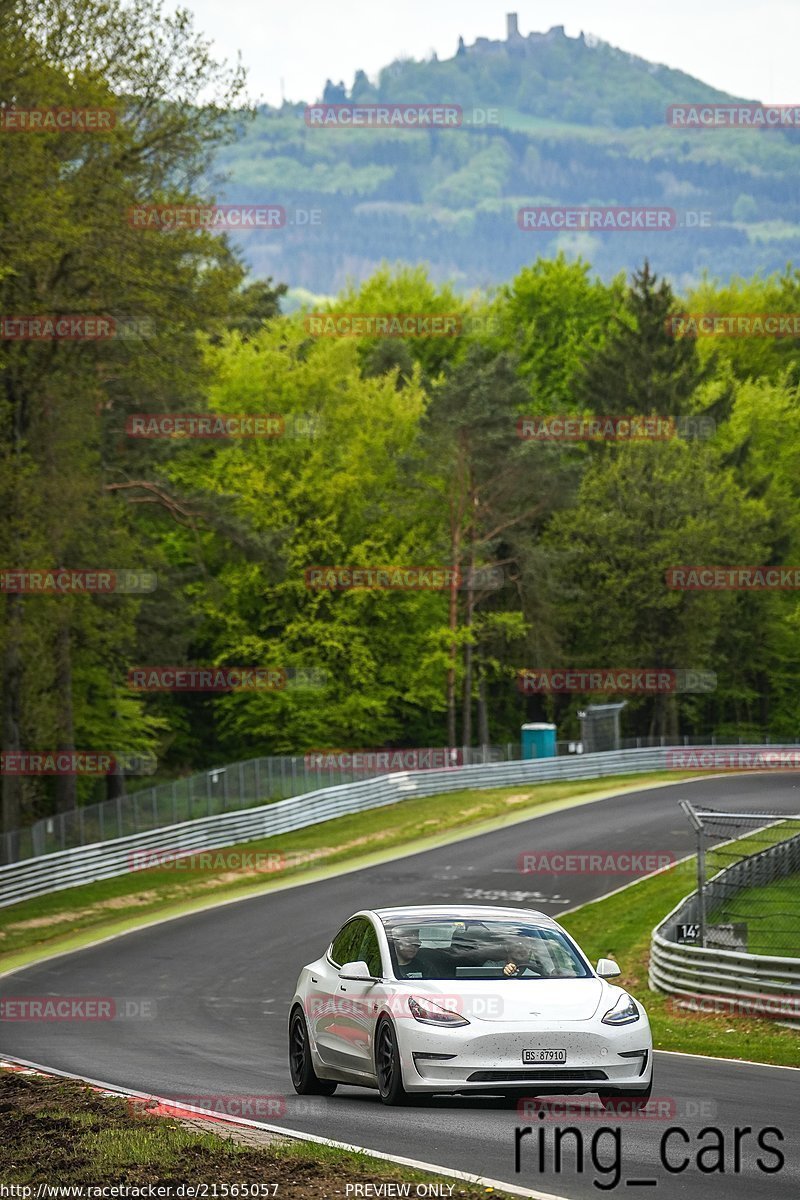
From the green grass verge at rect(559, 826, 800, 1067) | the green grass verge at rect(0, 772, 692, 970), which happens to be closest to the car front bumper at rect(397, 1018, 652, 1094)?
the green grass verge at rect(559, 826, 800, 1067)

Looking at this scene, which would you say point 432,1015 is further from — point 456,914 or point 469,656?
point 469,656

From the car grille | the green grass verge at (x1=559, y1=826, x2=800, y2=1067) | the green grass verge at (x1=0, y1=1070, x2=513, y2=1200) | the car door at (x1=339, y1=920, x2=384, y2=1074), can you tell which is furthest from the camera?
the green grass verge at (x1=559, y1=826, x2=800, y2=1067)

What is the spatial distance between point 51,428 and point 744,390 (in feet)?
159

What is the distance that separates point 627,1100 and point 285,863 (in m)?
31.9

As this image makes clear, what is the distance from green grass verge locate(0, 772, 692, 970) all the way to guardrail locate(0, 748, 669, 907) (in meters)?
0.36

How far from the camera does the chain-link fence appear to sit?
21906 mm

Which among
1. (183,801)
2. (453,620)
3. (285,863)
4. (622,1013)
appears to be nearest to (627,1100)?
(622,1013)
